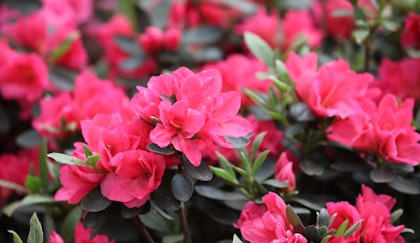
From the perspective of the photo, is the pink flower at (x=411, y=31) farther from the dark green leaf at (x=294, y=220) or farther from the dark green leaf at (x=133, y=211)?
the dark green leaf at (x=133, y=211)

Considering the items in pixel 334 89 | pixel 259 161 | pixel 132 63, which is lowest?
pixel 132 63

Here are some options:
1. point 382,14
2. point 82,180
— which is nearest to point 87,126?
point 82,180

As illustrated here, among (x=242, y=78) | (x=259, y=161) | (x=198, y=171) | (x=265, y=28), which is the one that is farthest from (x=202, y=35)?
(x=198, y=171)

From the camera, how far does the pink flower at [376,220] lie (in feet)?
3.11

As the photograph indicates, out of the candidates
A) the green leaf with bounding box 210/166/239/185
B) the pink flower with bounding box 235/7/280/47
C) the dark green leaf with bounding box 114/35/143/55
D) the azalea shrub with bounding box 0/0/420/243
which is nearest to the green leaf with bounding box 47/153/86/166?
the azalea shrub with bounding box 0/0/420/243

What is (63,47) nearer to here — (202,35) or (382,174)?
(202,35)

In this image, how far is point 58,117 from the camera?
1.31 meters

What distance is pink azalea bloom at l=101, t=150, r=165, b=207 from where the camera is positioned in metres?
0.92

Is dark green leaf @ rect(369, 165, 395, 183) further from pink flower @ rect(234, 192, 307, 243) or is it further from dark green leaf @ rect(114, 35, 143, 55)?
dark green leaf @ rect(114, 35, 143, 55)

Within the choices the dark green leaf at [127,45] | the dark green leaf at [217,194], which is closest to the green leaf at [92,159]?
the dark green leaf at [217,194]

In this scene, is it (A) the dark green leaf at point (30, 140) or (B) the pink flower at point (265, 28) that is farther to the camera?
(B) the pink flower at point (265, 28)

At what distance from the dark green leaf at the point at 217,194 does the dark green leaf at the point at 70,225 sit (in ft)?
0.85

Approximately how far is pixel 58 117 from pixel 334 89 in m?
0.62

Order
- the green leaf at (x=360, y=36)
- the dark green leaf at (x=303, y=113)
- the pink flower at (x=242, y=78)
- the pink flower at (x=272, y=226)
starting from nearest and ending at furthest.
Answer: the pink flower at (x=272, y=226)
the dark green leaf at (x=303, y=113)
the green leaf at (x=360, y=36)
the pink flower at (x=242, y=78)
